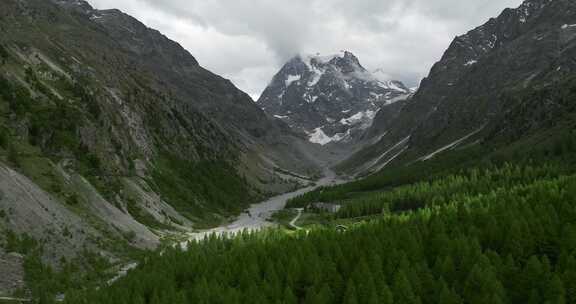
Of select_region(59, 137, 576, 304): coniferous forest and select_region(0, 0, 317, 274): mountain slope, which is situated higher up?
A: select_region(0, 0, 317, 274): mountain slope

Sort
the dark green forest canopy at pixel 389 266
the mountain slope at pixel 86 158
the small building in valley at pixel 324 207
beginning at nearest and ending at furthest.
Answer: the dark green forest canopy at pixel 389 266 → the mountain slope at pixel 86 158 → the small building in valley at pixel 324 207

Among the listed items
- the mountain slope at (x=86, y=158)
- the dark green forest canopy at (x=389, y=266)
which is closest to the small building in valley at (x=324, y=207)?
the mountain slope at (x=86, y=158)

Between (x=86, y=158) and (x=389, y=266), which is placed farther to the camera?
(x=86, y=158)

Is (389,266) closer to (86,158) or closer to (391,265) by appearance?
(391,265)

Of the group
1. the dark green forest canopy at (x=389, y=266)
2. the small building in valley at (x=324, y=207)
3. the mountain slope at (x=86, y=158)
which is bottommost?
the dark green forest canopy at (x=389, y=266)

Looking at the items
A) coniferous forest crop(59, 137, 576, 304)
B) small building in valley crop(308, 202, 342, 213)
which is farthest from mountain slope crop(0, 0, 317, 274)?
small building in valley crop(308, 202, 342, 213)

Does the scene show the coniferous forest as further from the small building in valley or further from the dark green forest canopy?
the small building in valley

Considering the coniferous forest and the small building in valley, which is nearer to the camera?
the coniferous forest

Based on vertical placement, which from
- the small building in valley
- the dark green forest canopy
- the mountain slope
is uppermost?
the mountain slope

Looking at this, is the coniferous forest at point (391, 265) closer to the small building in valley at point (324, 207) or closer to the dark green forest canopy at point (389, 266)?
the dark green forest canopy at point (389, 266)

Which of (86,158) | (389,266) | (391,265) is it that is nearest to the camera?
(389,266)

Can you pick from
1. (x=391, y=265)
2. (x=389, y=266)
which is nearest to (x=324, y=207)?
(x=391, y=265)

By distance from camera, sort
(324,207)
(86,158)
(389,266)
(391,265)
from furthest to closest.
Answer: (324,207) → (86,158) → (391,265) → (389,266)

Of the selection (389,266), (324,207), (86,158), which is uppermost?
(86,158)
